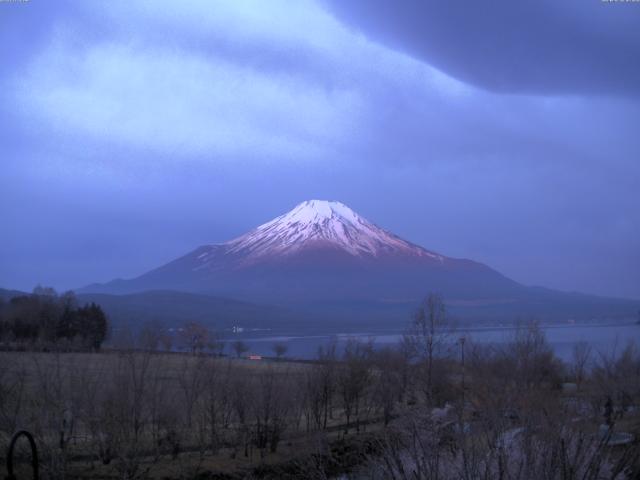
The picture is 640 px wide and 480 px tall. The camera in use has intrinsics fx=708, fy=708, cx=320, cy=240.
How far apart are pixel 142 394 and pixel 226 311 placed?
4719 inches

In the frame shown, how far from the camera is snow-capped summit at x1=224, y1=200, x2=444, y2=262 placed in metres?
178

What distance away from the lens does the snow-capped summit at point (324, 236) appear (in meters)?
178

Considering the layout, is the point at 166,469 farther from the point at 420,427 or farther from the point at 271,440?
the point at 420,427

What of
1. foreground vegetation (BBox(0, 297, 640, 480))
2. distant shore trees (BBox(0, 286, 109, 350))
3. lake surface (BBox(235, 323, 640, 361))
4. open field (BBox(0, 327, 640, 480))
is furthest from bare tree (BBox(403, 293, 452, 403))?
distant shore trees (BBox(0, 286, 109, 350))

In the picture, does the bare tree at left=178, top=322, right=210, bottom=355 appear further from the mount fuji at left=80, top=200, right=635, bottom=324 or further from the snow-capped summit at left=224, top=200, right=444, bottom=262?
the snow-capped summit at left=224, top=200, right=444, bottom=262

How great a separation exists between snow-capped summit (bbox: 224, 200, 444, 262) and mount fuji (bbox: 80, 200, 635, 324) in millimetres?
259

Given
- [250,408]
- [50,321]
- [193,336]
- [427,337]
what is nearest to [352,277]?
[193,336]

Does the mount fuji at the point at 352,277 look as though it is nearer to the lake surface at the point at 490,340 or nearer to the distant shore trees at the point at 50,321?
the lake surface at the point at 490,340

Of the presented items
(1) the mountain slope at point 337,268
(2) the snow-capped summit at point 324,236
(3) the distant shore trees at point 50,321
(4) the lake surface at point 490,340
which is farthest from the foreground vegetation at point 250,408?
(2) the snow-capped summit at point 324,236

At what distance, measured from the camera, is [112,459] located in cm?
2222

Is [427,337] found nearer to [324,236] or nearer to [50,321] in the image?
[50,321]

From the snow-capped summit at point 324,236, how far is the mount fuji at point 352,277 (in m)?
0.26

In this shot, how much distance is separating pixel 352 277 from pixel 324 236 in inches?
501

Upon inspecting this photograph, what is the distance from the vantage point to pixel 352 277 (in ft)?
575
